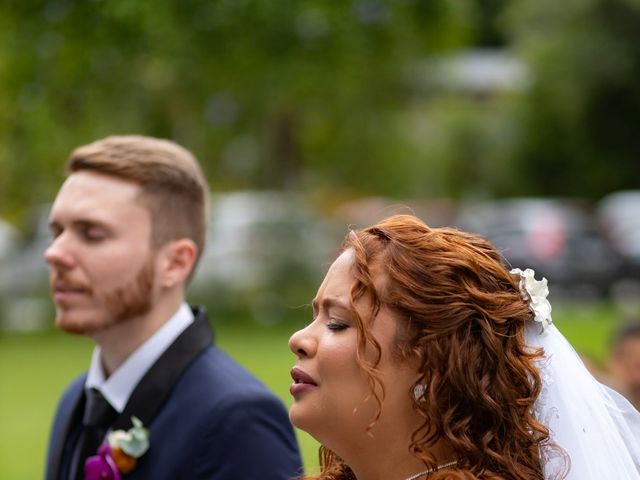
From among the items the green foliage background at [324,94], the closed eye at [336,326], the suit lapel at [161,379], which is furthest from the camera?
the green foliage background at [324,94]

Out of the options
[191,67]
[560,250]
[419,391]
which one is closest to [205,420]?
[419,391]

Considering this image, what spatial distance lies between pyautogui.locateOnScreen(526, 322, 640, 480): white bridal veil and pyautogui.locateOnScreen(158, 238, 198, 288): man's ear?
1570 mm

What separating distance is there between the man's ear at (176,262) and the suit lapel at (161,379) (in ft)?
0.63

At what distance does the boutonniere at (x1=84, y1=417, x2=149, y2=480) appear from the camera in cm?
369

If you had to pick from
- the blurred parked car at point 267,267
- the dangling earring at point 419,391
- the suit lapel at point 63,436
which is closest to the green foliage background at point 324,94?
the blurred parked car at point 267,267

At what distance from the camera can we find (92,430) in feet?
13.0

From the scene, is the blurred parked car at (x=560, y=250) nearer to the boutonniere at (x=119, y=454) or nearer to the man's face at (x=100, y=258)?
the man's face at (x=100, y=258)

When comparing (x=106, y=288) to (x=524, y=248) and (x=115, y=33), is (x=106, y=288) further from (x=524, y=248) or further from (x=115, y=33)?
(x=524, y=248)

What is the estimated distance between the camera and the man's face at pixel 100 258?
12.9 feet

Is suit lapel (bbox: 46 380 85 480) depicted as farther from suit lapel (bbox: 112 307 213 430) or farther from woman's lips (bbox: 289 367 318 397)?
woman's lips (bbox: 289 367 318 397)

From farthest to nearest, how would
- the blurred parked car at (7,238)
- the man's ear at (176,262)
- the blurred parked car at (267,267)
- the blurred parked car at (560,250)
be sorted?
the blurred parked car at (560,250), the blurred parked car at (7,238), the blurred parked car at (267,267), the man's ear at (176,262)

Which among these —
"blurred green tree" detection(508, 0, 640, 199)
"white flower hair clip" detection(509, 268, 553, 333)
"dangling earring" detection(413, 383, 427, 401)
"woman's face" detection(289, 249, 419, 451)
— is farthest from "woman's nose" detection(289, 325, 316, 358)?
"blurred green tree" detection(508, 0, 640, 199)

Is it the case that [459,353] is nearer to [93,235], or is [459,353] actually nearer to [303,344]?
[303,344]

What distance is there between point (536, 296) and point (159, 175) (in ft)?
5.65
